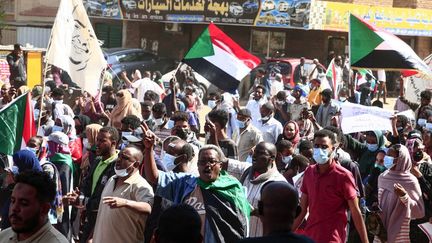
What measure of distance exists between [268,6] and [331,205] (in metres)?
21.5

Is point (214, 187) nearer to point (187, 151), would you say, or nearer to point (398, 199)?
point (187, 151)

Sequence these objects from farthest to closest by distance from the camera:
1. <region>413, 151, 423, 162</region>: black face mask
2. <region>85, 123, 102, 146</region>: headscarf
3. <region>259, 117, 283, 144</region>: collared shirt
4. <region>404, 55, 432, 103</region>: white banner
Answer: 1. <region>404, 55, 432, 103</region>: white banner
2. <region>259, 117, 283, 144</region>: collared shirt
3. <region>85, 123, 102, 146</region>: headscarf
4. <region>413, 151, 423, 162</region>: black face mask

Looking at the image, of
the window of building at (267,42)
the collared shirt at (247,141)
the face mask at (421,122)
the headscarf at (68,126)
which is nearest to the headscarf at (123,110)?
the headscarf at (68,126)

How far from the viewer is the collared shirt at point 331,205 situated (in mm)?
6758

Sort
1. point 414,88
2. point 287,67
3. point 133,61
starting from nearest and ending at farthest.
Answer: point 414,88
point 287,67
point 133,61

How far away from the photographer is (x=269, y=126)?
1109cm

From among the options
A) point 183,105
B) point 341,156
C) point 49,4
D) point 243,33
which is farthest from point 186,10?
point 341,156

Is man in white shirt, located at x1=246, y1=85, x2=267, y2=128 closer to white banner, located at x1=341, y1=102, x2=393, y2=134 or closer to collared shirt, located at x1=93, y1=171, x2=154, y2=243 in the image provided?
white banner, located at x1=341, y1=102, x2=393, y2=134

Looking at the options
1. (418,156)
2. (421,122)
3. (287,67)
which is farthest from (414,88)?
(418,156)

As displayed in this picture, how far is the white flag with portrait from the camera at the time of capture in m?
10.8

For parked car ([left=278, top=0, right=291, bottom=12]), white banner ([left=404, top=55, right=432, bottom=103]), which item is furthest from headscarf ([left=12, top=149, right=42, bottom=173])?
parked car ([left=278, top=0, right=291, bottom=12])

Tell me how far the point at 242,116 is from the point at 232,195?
421 centimetres

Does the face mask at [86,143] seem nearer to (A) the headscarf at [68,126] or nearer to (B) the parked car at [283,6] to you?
(A) the headscarf at [68,126]

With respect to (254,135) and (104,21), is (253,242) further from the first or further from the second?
(104,21)
